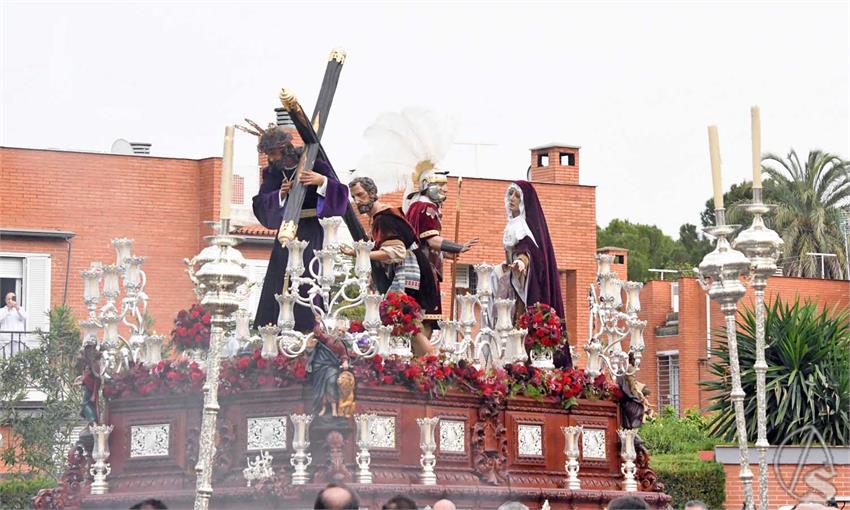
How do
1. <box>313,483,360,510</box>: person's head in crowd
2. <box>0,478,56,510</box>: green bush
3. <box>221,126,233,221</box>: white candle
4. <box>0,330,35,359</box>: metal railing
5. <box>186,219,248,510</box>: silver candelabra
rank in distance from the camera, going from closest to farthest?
<box>313,483,360,510</box>: person's head in crowd → <box>221,126,233,221</box>: white candle → <box>186,219,248,510</box>: silver candelabra → <box>0,478,56,510</box>: green bush → <box>0,330,35,359</box>: metal railing

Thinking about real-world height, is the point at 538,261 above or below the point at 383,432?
above

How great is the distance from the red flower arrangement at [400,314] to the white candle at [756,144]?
10.1 feet

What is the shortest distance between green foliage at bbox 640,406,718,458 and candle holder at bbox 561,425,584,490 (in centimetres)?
1290

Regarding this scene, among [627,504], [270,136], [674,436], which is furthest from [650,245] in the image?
[627,504]

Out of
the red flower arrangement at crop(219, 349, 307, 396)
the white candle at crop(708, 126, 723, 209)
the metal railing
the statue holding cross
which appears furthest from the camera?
the metal railing

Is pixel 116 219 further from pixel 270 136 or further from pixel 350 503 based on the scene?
pixel 350 503

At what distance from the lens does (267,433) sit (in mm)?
14852

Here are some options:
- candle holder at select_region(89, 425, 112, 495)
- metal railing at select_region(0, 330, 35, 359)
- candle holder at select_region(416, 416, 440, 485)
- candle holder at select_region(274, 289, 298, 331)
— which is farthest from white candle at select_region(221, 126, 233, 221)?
metal railing at select_region(0, 330, 35, 359)

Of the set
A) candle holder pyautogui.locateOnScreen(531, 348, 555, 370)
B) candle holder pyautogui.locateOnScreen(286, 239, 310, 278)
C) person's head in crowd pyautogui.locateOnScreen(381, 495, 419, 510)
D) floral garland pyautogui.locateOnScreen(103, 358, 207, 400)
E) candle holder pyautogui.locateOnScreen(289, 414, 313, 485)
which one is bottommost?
person's head in crowd pyautogui.locateOnScreen(381, 495, 419, 510)

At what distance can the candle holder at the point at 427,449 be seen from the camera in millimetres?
14938

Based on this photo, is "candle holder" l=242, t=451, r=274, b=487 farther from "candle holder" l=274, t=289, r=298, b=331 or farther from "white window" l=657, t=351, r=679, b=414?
"white window" l=657, t=351, r=679, b=414

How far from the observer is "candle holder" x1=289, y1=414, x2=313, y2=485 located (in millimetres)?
14367

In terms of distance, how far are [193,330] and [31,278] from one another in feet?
56.0

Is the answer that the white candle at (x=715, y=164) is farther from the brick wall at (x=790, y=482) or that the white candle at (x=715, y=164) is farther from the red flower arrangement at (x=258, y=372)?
the red flower arrangement at (x=258, y=372)
